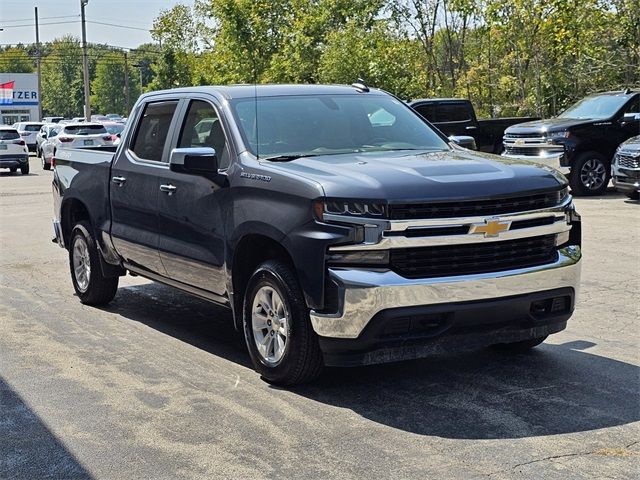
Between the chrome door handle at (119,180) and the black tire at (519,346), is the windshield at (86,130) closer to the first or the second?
the chrome door handle at (119,180)

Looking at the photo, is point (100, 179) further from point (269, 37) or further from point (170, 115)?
point (269, 37)

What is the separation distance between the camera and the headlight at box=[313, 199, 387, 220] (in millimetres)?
5398

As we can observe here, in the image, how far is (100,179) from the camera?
8.38 metres

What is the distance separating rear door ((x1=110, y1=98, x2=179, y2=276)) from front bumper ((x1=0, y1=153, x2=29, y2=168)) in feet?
84.3

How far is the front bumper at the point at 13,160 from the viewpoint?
32188 mm

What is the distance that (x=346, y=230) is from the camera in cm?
540

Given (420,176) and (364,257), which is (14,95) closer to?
(420,176)

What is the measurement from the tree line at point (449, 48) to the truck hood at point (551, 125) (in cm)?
709

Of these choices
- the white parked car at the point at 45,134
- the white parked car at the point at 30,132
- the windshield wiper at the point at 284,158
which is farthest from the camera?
the white parked car at the point at 30,132

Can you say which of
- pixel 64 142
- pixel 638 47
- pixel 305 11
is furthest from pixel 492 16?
Result: pixel 64 142

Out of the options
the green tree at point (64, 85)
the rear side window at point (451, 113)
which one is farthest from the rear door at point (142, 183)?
the green tree at point (64, 85)

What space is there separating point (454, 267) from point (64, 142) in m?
30.5

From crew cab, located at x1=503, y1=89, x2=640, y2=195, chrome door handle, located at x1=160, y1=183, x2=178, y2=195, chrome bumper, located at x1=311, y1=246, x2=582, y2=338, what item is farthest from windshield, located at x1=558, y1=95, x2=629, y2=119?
chrome bumper, located at x1=311, y1=246, x2=582, y2=338

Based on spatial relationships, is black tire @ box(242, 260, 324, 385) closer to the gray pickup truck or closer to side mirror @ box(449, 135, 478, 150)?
the gray pickup truck
